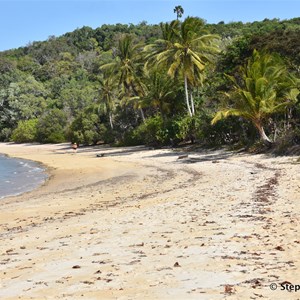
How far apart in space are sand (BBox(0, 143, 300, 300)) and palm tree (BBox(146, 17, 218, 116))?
22.1m

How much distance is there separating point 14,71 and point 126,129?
65.3 m

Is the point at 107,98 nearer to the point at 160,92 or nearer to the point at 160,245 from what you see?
the point at 160,92

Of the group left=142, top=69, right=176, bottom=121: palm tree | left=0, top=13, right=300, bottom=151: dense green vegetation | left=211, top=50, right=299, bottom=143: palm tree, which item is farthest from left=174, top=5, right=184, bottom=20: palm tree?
left=211, top=50, right=299, bottom=143: palm tree

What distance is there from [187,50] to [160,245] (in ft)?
97.8

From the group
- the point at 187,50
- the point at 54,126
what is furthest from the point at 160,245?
the point at 54,126

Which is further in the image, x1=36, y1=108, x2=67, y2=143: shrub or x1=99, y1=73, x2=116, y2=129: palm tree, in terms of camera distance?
x1=36, y1=108, x2=67, y2=143: shrub

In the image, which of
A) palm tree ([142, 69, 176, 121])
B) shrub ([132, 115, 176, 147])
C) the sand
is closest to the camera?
the sand

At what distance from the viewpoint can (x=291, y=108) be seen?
2500 centimetres

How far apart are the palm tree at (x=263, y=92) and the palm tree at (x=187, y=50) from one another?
1106 cm

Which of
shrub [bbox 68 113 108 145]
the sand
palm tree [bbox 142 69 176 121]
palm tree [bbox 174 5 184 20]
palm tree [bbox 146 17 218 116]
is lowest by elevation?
the sand

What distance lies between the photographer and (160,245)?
6.14 meters

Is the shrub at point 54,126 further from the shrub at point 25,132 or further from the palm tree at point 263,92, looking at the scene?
the palm tree at point 263,92

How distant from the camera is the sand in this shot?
4254 millimetres

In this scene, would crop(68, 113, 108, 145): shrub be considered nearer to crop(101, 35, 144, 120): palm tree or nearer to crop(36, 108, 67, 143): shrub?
crop(101, 35, 144, 120): palm tree
